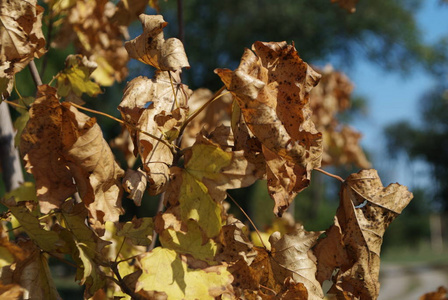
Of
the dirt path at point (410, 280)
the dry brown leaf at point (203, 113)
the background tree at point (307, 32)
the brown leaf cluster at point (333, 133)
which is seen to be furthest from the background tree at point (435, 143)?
the dry brown leaf at point (203, 113)

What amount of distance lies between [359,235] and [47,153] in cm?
46

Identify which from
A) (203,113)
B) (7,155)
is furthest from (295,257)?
(203,113)

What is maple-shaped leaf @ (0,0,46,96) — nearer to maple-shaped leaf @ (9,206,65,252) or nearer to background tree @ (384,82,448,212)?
maple-shaped leaf @ (9,206,65,252)

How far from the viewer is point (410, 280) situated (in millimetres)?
10688

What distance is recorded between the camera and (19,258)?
0.65 metres

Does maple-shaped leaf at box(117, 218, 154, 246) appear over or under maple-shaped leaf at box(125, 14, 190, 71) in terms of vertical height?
under

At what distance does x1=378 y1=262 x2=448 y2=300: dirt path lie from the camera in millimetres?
8858

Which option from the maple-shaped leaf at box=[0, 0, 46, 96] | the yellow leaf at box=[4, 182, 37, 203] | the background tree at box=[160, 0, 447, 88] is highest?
the maple-shaped leaf at box=[0, 0, 46, 96]

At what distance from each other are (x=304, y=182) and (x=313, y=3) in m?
15.3

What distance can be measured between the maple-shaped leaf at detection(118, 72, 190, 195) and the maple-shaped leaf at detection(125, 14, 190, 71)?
0.04 metres

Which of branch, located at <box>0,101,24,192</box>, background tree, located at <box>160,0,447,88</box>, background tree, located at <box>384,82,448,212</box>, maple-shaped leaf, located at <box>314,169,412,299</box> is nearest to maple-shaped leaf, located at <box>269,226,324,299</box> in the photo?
maple-shaped leaf, located at <box>314,169,412,299</box>

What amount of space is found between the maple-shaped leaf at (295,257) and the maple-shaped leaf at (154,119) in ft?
0.72

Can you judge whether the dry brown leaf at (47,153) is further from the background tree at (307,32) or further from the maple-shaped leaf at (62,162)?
the background tree at (307,32)

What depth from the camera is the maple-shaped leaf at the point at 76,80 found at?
1093 mm
